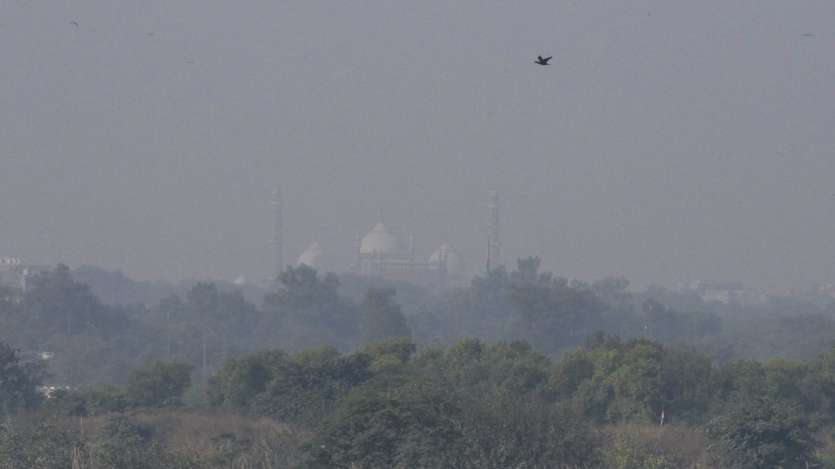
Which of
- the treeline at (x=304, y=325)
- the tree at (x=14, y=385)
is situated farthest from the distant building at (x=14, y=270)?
the tree at (x=14, y=385)

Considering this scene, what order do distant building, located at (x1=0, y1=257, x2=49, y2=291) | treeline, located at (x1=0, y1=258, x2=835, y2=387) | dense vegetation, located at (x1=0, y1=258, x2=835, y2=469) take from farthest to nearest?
distant building, located at (x1=0, y1=257, x2=49, y2=291) → treeline, located at (x1=0, y1=258, x2=835, y2=387) → dense vegetation, located at (x1=0, y1=258, x2=835, y2=469)

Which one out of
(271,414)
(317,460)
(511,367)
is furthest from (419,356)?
(317,460)

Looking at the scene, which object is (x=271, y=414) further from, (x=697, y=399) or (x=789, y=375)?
(x=789, y=375)

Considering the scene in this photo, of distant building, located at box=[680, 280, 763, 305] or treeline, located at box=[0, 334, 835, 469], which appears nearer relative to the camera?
treeline, located at box=[0, 334, 835, 469]

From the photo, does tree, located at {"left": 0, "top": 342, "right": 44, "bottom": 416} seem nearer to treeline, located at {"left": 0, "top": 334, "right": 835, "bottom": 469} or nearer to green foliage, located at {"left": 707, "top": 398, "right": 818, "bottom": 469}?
treeline, located at {"left": 0, "top": 334, "right": 835, "bottom": 469}

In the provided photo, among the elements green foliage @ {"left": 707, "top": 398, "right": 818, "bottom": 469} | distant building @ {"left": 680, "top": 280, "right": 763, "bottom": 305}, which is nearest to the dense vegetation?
green foliage @ {"left": 707, "top": 398, "right": 818, "bottom": 469}

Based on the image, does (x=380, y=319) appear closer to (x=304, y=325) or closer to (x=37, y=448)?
(x=304, y=325)

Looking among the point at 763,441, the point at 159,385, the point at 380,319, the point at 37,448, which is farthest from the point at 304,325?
the point at 37,448
